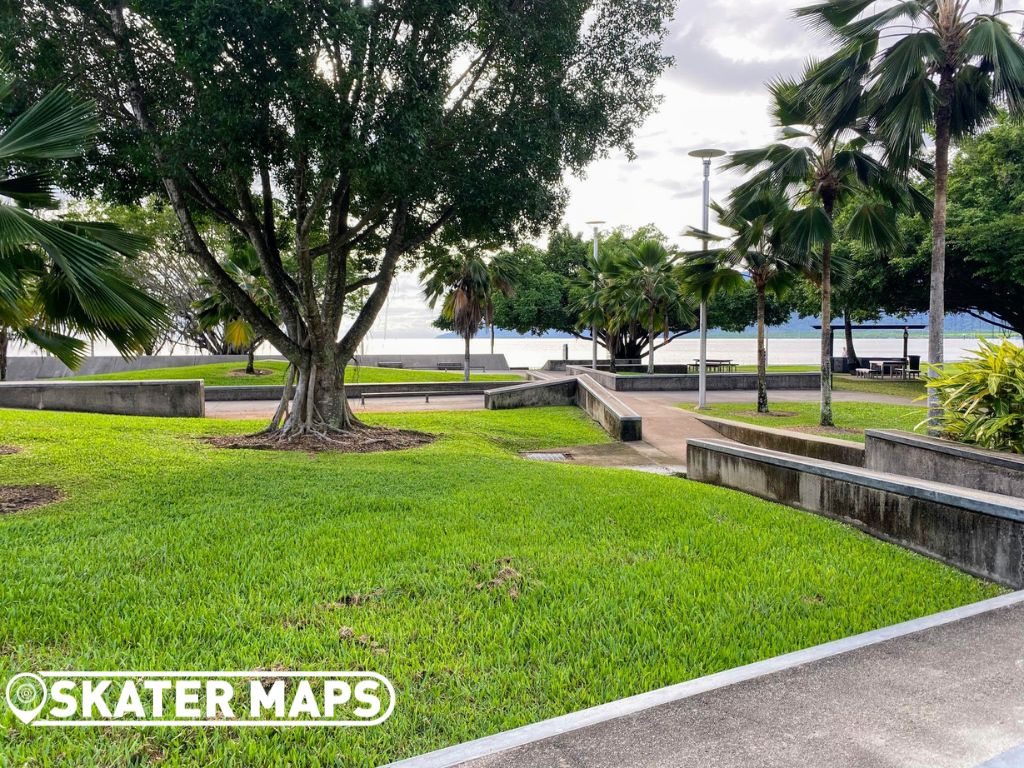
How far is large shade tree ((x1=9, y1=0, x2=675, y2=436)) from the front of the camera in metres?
7.97

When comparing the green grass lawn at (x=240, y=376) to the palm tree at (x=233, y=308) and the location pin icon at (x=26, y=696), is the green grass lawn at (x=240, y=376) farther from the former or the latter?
the location pin icon at (x=26, y=696)

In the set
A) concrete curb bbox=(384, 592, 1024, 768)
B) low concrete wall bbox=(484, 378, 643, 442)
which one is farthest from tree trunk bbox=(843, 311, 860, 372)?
concrete curb bbox=(384, 592, 1024, 768)

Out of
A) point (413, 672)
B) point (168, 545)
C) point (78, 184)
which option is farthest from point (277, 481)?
point (78, 184)

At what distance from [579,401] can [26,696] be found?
18.8m

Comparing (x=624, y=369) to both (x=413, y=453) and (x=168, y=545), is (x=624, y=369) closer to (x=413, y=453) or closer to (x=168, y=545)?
(x=413, y=453)

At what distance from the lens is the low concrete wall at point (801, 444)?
8562 millimetres

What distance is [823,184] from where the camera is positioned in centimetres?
1438

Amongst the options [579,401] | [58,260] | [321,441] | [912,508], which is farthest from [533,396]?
[58,260]

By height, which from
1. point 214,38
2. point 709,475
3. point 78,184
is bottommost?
point 709,475

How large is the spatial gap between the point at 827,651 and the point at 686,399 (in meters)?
20.9

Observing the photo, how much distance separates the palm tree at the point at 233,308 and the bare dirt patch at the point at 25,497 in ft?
38.2

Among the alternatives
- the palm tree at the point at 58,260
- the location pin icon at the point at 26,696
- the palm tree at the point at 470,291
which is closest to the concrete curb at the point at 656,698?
the location pin icon at the point at 26,696

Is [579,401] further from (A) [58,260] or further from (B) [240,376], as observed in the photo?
(A) [58,260]

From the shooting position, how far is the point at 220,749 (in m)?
2.35
